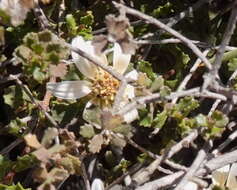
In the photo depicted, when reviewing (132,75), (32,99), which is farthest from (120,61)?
(32,99)

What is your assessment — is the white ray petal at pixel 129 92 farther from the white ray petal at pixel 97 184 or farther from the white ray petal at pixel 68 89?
the white ray petal at pixel 97 184

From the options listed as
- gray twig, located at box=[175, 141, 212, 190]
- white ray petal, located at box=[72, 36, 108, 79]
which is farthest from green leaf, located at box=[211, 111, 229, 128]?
white ray petal, located at box=[72, 36, 108, 79]

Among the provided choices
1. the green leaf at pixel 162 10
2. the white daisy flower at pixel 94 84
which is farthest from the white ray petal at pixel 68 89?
the green leaf at pixel 162 10

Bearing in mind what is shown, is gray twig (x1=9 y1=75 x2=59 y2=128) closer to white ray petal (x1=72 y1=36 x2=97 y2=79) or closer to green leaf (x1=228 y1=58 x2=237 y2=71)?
white ray petal (x1=72 y1=36 x2=97 y2=79)

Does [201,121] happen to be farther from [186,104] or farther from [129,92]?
[129,92]

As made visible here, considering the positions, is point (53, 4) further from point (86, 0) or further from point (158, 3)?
point (158, 3)

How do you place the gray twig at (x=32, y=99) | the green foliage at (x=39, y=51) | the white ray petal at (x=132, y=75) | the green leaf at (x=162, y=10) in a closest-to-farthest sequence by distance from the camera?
1. the green foliage at (x=39, y=51)
2. the gray twig at (x=32, y=99)
3. the white ray petal at (x=132, y=75)
4. the green leaf at (x=162, y=10)

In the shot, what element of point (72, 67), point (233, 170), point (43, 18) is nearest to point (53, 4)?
point (43, 18)
